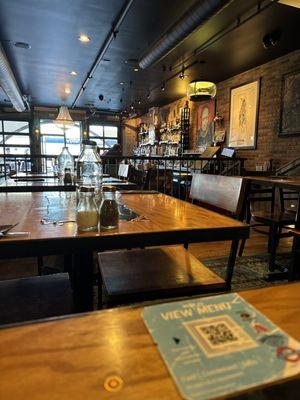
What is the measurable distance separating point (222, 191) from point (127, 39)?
4.26 metres

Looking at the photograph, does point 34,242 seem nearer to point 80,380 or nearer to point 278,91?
point 80,380

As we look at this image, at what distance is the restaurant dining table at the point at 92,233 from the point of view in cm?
86

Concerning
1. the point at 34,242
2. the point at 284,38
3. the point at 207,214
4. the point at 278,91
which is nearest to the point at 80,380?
the point at 34,242

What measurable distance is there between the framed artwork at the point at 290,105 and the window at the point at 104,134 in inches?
382

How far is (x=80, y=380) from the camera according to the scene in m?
0.38

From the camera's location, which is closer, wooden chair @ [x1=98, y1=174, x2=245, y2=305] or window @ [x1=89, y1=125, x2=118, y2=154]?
wooden chair @ [x1=98, y1=174, x2=245, y2=305]

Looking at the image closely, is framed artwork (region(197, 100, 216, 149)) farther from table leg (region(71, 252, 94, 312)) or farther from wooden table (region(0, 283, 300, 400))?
wooden table (region(0, 283, 300, 400))

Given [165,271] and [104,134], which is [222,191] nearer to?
[165,271]

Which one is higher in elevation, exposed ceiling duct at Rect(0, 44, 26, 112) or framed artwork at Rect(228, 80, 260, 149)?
exposed ceiling duct at Rect(0, 44, 26, 112)

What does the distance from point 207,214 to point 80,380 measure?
3.15 ft

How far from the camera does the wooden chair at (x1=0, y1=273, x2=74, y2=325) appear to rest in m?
1.02

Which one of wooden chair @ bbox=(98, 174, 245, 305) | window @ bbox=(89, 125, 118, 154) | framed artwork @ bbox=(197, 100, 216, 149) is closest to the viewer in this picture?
wooden chair @ bbox=(98, 174, 245, 305)

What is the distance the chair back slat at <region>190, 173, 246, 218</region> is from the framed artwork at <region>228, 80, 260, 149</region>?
174 inches

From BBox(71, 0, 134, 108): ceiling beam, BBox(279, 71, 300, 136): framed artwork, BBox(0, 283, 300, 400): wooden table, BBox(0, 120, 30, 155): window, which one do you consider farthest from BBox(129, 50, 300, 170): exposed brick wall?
BBox(0, 120, 30, 155): window
